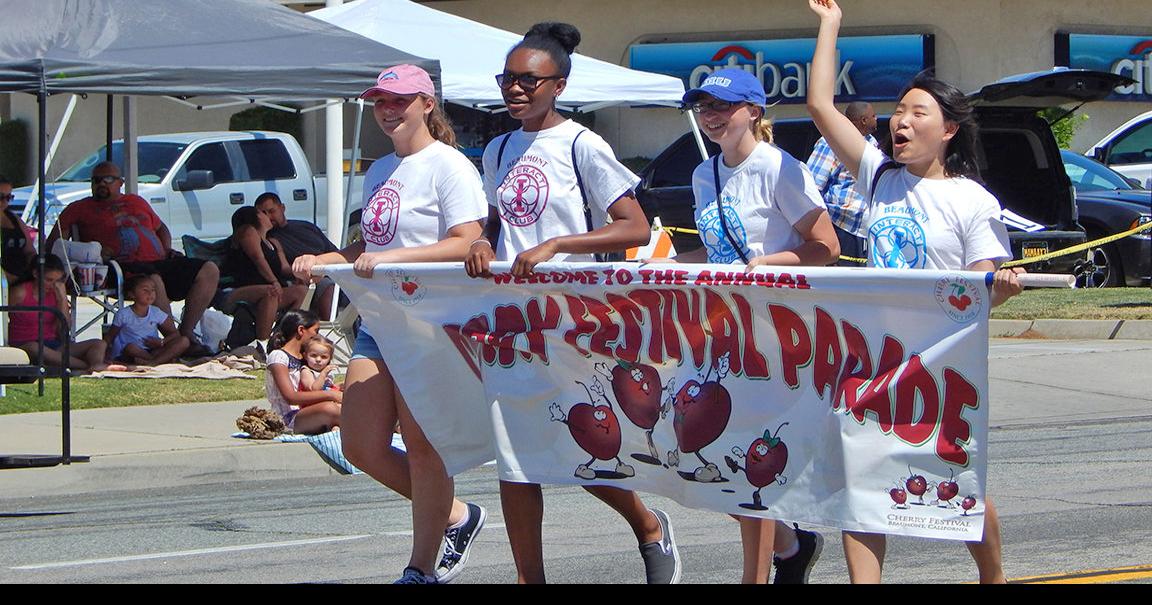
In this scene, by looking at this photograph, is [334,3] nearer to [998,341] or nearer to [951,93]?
[998,341]

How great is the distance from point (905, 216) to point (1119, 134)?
18.2 meters

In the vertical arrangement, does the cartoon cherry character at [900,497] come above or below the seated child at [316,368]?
above

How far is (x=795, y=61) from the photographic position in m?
30.5

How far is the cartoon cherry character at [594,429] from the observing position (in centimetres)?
510

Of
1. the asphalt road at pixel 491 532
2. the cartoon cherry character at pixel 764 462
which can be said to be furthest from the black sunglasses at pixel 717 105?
the asphalt road at pixel 491 532

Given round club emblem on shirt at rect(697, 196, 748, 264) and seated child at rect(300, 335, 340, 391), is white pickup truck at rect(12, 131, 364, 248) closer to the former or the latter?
seated child at rect(300, 335, 340, 391)

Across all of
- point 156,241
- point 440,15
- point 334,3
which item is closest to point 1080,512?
point 156,241

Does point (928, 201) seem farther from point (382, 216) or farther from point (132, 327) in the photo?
point (132, 327)

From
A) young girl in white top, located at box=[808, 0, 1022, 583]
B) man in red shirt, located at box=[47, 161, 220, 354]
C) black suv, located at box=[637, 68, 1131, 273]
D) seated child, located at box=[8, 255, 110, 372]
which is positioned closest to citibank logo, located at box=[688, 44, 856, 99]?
black suv, located at box=[637, 68, 1131, 273]

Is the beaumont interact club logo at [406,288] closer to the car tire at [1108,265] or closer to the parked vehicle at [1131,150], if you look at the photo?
the car tire at [1108,265]

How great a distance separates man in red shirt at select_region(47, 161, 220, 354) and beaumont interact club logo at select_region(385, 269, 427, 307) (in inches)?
344

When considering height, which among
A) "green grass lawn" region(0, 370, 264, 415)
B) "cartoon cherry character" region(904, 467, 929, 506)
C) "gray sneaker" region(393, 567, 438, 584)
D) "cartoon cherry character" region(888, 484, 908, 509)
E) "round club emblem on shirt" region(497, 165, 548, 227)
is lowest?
"green grass lawn" region(0, 370, 264, 415)

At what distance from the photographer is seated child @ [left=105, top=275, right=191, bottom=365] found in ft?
43.4

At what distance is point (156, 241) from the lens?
14461 millimetres
